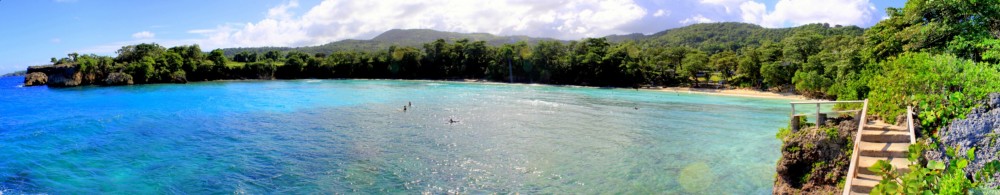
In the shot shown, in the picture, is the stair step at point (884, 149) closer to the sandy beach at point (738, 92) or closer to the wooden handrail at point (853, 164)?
the wooden handrail at point (853, 164)

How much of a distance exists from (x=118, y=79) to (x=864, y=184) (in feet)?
427

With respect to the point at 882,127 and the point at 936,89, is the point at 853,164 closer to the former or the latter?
the point at 882,127

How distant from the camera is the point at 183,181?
18859mm

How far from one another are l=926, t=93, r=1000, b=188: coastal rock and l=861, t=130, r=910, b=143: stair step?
39.3 inches

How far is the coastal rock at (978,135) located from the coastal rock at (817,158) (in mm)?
1896

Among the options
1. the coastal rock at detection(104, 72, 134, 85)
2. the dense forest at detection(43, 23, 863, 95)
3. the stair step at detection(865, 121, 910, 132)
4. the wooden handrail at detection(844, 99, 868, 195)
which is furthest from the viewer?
the coastal rock at detection(104, 72, 134, 85)

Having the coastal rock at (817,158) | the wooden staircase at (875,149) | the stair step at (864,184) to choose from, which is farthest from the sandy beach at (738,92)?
the stair step at (864,184)

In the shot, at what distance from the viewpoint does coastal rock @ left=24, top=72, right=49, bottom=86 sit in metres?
109

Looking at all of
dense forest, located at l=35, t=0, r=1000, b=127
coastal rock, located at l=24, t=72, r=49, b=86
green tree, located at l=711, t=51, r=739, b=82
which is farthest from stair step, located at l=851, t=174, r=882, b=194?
coastal rock, located at l=24, t=72, r=49, b=86

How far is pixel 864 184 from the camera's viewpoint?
9.77 meters

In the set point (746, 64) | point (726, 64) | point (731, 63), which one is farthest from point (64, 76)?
point (746, 64)

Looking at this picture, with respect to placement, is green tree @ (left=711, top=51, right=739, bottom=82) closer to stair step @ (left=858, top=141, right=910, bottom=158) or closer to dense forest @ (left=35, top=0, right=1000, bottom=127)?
dense forest @ (left=35, top=0, right=1000, bottom=127)

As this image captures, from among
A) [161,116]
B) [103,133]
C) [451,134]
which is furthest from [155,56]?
[451,134]

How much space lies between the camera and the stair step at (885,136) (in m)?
11.5
